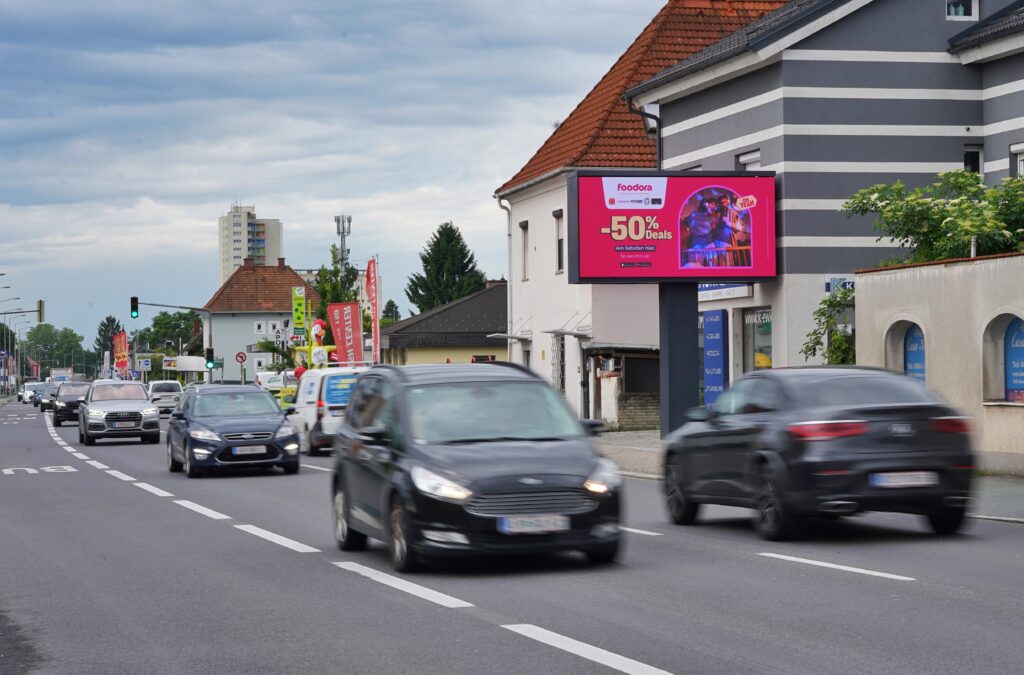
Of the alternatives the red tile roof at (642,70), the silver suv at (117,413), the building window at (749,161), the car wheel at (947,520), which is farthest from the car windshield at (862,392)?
the silver suv at (117,413)

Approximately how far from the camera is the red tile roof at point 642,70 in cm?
4131

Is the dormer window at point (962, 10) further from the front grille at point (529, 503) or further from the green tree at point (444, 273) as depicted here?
the green tree at point (444, 273)

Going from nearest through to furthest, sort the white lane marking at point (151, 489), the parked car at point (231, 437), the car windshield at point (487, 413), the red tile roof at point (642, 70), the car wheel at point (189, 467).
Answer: the car windshield at point (487, 413) < the white lane marking at point (151, 489) < the parked car at point (231, 437) < the car wheel at point (189, 467) < the red tile roof at point (642, 70)

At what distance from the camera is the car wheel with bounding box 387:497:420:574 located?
38.1ft

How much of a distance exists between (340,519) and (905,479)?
4.97m

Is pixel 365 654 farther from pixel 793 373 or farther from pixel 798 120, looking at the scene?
pixel 798 120

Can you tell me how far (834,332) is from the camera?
93.7ft

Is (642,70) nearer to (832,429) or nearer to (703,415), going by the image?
(703,415)

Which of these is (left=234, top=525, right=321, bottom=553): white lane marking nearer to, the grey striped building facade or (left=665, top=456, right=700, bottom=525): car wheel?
(left=665, top=456, right=700, bottom=525): car wheel

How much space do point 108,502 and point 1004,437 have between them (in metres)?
12.0

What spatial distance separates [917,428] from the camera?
1371 centimetres

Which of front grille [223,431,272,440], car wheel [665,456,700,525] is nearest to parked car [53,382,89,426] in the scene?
front grille [223,431,272,440]

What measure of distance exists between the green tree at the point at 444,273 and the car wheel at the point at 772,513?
116 metres

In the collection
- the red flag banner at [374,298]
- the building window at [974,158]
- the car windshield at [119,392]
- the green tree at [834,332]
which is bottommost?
the car windshield at [119,392]
